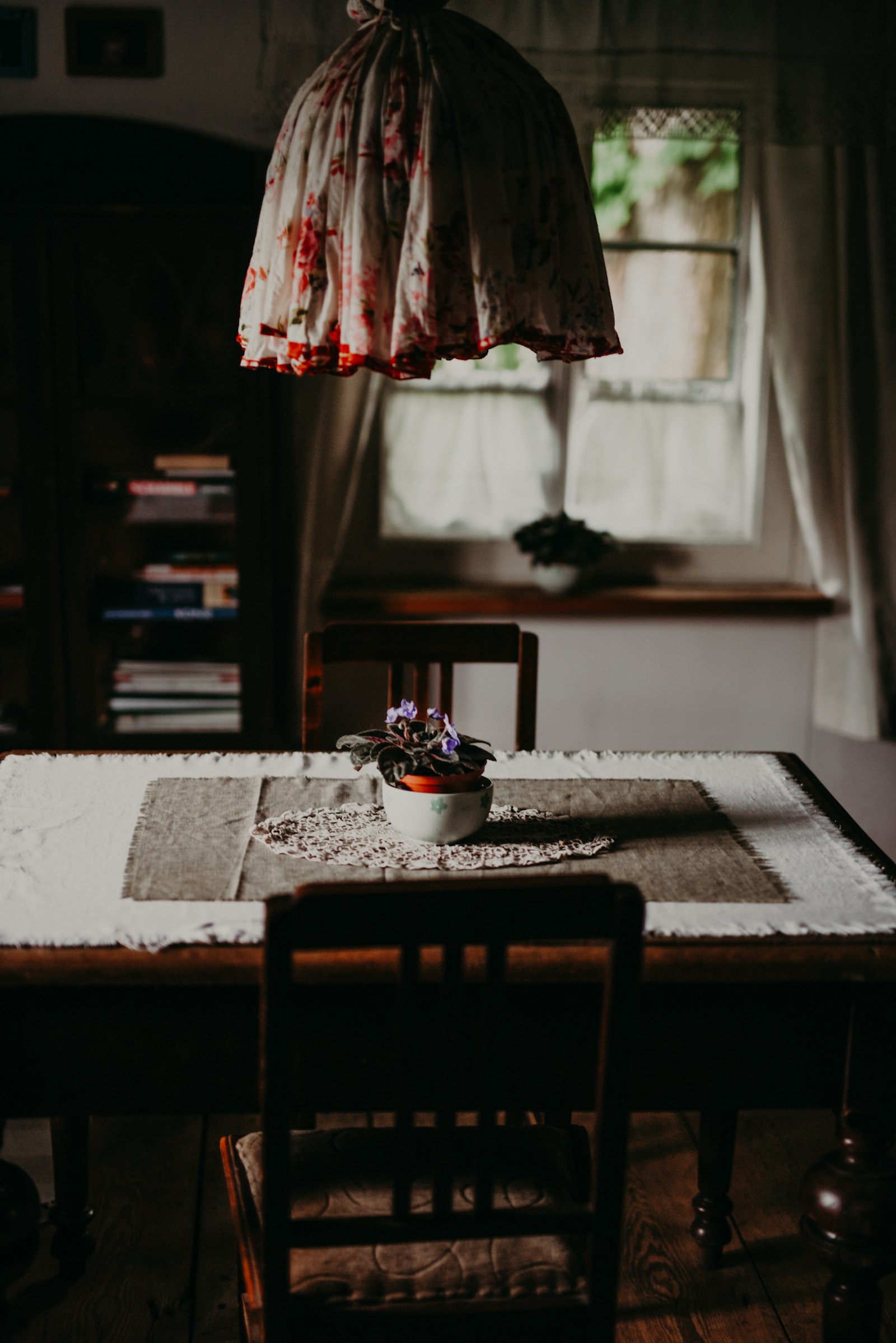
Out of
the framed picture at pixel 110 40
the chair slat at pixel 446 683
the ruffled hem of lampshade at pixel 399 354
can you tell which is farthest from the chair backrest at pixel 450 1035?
the framed picture at pixel 110 40

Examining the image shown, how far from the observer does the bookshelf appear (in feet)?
8.59

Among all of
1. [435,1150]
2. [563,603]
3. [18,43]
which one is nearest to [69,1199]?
→ [435,1150]

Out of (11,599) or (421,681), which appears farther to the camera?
(11,599)

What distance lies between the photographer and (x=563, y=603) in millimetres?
2996

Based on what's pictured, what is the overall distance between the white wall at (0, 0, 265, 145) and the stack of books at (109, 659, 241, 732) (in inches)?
51.3

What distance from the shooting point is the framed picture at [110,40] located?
9.27 feet

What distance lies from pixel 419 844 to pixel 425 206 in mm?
774

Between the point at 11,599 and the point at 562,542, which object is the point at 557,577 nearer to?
the point at 562,542

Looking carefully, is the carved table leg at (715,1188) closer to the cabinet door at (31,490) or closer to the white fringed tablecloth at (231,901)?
the white fringed tablecloth at (231,901)

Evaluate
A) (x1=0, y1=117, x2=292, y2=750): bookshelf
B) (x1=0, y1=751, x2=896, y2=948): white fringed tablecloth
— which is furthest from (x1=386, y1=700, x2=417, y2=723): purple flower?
(x1=0, y1=117, x2=292, y2=750): bookshelf

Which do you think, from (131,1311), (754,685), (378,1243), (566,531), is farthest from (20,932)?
(754,685)

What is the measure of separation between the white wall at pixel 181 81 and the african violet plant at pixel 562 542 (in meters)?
1.15

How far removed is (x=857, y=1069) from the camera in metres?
1.23

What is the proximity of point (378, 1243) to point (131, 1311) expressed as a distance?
83cm
